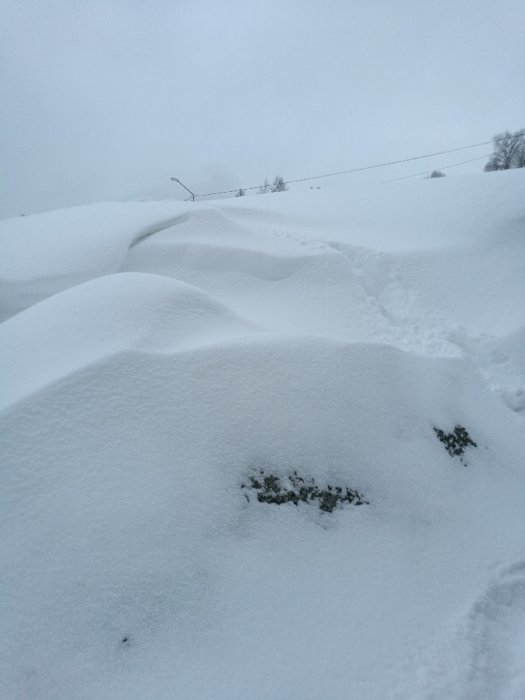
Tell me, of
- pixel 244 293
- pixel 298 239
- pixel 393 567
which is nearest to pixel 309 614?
pixel 393 567

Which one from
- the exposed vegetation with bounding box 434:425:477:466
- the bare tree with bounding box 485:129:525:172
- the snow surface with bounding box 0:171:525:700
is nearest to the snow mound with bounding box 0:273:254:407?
the snow surface with bounding box 0:171:525:700

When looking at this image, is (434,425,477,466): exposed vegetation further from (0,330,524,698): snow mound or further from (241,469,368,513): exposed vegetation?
(241,469,368,513): exposed vegetation

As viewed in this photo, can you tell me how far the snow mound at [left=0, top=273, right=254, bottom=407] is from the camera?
2.25 meters

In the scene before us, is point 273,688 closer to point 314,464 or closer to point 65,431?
point 314,464

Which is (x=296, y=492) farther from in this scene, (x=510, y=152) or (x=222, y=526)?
(x=510, y=152)

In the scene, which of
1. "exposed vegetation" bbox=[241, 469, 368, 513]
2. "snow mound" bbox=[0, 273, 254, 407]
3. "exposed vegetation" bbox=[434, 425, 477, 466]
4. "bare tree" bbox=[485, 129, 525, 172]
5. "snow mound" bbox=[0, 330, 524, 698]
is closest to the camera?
"snow mound" bbox=[0, 330, 524, 698]

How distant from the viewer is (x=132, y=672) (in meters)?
1.43

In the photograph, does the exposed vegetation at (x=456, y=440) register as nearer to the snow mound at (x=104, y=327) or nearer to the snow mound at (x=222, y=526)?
the snow mound at (x=222, y=526)

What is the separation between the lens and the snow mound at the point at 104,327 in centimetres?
225

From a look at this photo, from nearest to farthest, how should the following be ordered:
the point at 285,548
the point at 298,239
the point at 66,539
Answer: the point at 66,539, the point at 285,548, the point at 298,239

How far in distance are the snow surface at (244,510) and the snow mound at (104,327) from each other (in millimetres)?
17

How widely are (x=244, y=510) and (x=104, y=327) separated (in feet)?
5.15

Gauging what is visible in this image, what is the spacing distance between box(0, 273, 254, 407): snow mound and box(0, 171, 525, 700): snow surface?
17 millimetres

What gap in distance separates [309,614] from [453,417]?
184cm
